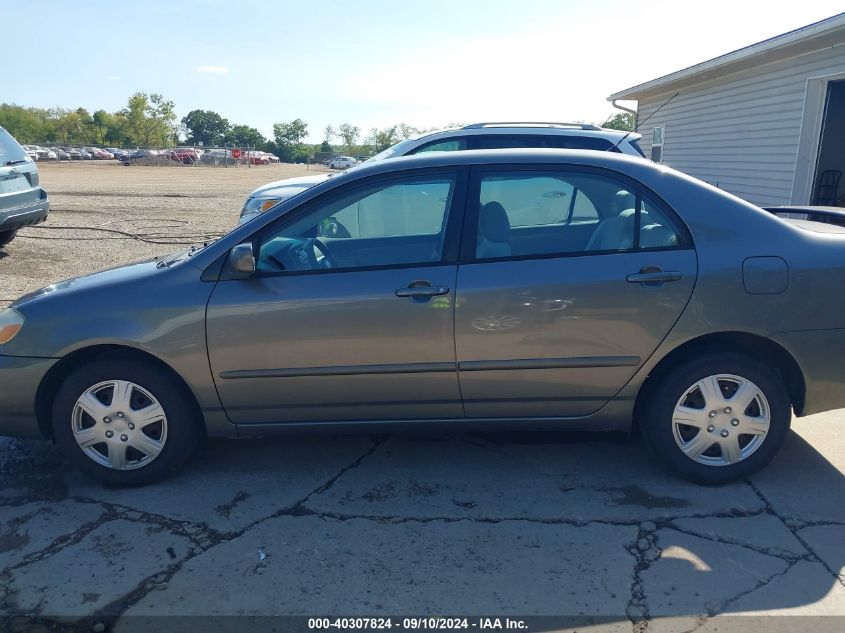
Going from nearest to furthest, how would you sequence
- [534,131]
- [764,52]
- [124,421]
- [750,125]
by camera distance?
[124,421], [534,131], [764,52], [750,125]

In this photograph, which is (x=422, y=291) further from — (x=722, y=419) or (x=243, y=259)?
(x=722, y=419)

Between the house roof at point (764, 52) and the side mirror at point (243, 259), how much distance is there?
8.07 metres

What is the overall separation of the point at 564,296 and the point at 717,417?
1.00 meters

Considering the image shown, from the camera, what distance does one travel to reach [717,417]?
3.37 metres

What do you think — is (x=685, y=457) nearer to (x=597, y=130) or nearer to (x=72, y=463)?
(x=72, y=463)

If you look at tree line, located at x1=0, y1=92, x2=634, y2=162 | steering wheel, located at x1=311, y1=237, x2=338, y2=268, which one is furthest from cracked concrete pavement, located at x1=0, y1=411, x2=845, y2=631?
tree line, located at x1=0, y1=92, x2=634, y2=162

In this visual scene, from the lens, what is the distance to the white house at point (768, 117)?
957cm

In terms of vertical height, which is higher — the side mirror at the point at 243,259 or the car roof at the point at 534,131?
the car roof at the point at 534,131

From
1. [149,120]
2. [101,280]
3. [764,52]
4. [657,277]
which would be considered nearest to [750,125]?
[764,52]

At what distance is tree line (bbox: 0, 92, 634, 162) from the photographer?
86188mm

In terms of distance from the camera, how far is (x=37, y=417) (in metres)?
3.49

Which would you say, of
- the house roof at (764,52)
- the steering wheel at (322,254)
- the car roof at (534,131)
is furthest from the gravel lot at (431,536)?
the house roof at (764,52)

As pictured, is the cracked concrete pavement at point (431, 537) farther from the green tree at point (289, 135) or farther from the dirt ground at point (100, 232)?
the green tree at point (289, 135)

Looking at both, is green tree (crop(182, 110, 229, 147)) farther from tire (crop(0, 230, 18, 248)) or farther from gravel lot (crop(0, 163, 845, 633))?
gravel lot (crop(0, 163, 845, 633))
